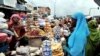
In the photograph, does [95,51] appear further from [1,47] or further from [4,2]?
[4,2]

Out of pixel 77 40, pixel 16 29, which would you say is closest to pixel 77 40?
pixel 77 40

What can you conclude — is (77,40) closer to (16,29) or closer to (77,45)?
(77,45)

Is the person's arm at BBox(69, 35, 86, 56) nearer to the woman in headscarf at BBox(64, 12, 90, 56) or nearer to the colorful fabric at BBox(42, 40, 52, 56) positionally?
the woman in headscarf at BBox(64, 12, 90, 56)

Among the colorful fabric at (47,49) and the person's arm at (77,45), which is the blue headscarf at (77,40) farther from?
the colorful fabric at (47,49)

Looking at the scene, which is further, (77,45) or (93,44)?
(93,44)

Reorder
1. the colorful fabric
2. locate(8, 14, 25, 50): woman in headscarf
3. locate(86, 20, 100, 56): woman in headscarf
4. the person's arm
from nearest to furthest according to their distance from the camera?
the colorful fabric, the person's arm, locate(86, 20, 100, 56): woman in headscarf, locate(8, 14, 25, 50): woman in headscarf

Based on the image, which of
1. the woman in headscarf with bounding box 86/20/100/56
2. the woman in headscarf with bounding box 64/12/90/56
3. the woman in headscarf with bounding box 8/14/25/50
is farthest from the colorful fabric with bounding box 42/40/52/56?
the woman in headscarf with bounding box 8/14/25/50

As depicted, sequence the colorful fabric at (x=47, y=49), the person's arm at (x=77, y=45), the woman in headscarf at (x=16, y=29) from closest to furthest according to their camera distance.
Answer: the colorful fabric at (x=47, y=49), the person's arm at (x=77, y=45), the woman in headscarf at (x=16, y=29)

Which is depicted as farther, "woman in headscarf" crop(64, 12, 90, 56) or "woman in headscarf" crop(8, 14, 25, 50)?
"woman in headscarf" crop(8, 14, 25, 50)

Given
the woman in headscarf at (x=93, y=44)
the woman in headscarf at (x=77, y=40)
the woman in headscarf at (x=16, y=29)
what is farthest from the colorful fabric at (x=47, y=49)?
the woman in headscarf at (x=16, y=29)

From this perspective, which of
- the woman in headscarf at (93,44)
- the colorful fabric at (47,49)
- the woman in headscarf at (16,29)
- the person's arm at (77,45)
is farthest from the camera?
the woman in headscarf at (16,29)

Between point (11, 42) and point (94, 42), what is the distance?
87.9 inches

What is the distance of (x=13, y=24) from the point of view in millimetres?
8961

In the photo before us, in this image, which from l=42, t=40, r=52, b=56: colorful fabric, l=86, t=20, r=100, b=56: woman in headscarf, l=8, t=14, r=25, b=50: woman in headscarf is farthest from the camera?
l=8, t=14, r=25, b=50: woman in headscarf
